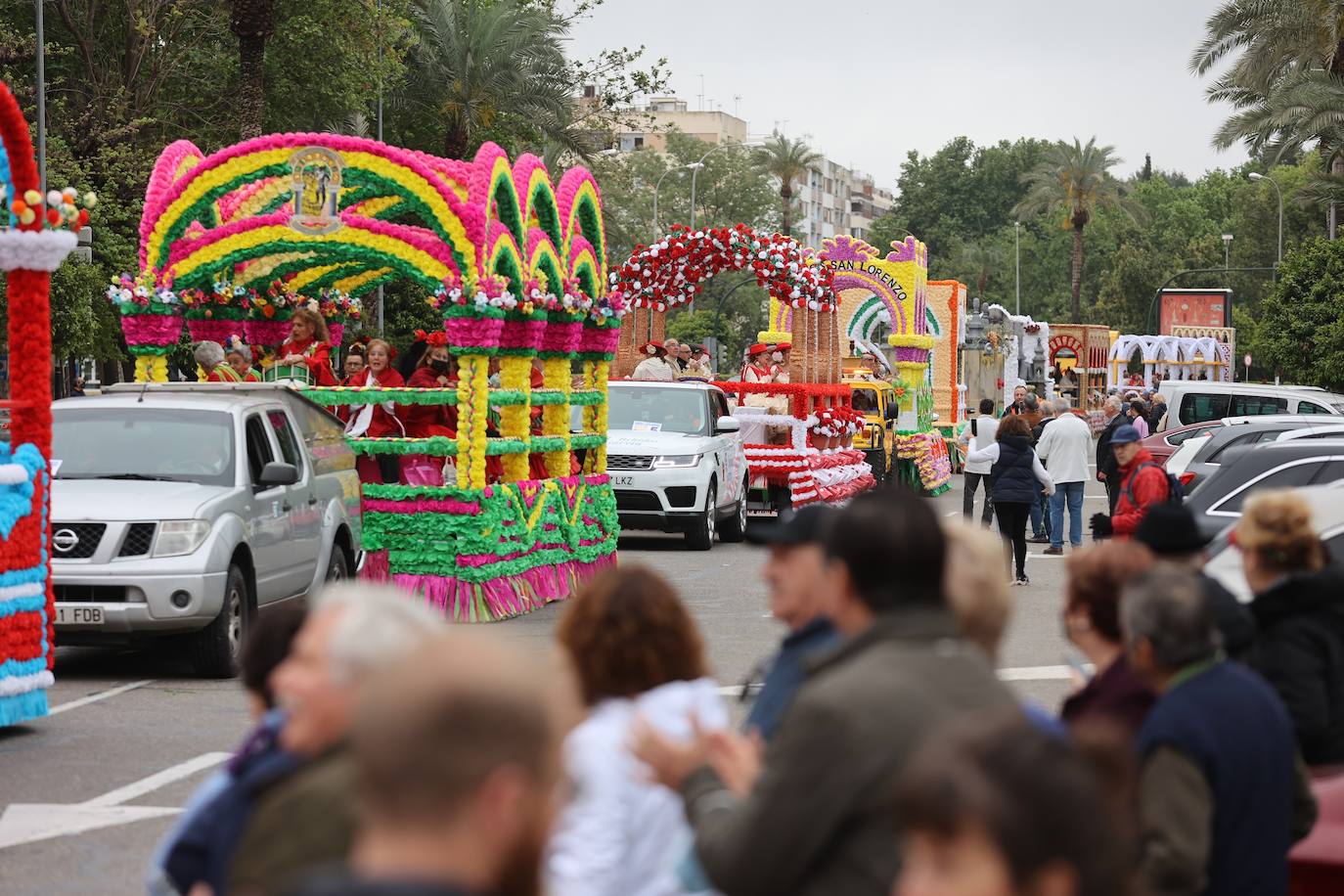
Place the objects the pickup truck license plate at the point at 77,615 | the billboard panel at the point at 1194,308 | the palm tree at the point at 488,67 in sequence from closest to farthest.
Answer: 1. the pickup truck license plate at the point at 77,615
2. the palm tree at the point at 488,67
3. the billboard panel at the point at 1194,308

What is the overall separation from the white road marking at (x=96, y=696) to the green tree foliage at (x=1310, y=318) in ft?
113

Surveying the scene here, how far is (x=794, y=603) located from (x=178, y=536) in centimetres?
802

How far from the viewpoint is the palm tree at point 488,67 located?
Answer: 41625 millimetres

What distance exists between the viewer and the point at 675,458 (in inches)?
831

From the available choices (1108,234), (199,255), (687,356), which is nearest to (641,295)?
(687,356)

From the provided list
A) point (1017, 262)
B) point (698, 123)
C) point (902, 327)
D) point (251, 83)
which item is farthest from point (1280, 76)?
point (698, 123)

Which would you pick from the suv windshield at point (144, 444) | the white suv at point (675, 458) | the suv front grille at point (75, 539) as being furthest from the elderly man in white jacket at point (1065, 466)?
the suv front grille at point (75, 539)

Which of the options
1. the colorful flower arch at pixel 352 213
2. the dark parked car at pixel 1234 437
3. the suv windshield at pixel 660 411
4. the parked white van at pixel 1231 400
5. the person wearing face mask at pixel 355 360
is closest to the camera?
the colorful flower arch at pixel 352 213

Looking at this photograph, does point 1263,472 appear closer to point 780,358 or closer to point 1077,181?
point 780,358

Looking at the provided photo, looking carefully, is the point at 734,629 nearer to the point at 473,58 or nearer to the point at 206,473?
the point at 206,473

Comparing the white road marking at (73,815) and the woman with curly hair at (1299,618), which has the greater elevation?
the woman with curly hair at (1299,618)

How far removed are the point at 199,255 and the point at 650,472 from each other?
7.04 metres

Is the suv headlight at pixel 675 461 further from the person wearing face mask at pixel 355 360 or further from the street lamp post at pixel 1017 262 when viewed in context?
the street lamp post at pixel 1017 262

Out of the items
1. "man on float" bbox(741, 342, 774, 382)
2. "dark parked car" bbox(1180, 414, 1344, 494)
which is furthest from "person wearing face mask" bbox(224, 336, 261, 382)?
"man on float" bbox(741, 342, 774, 382)
